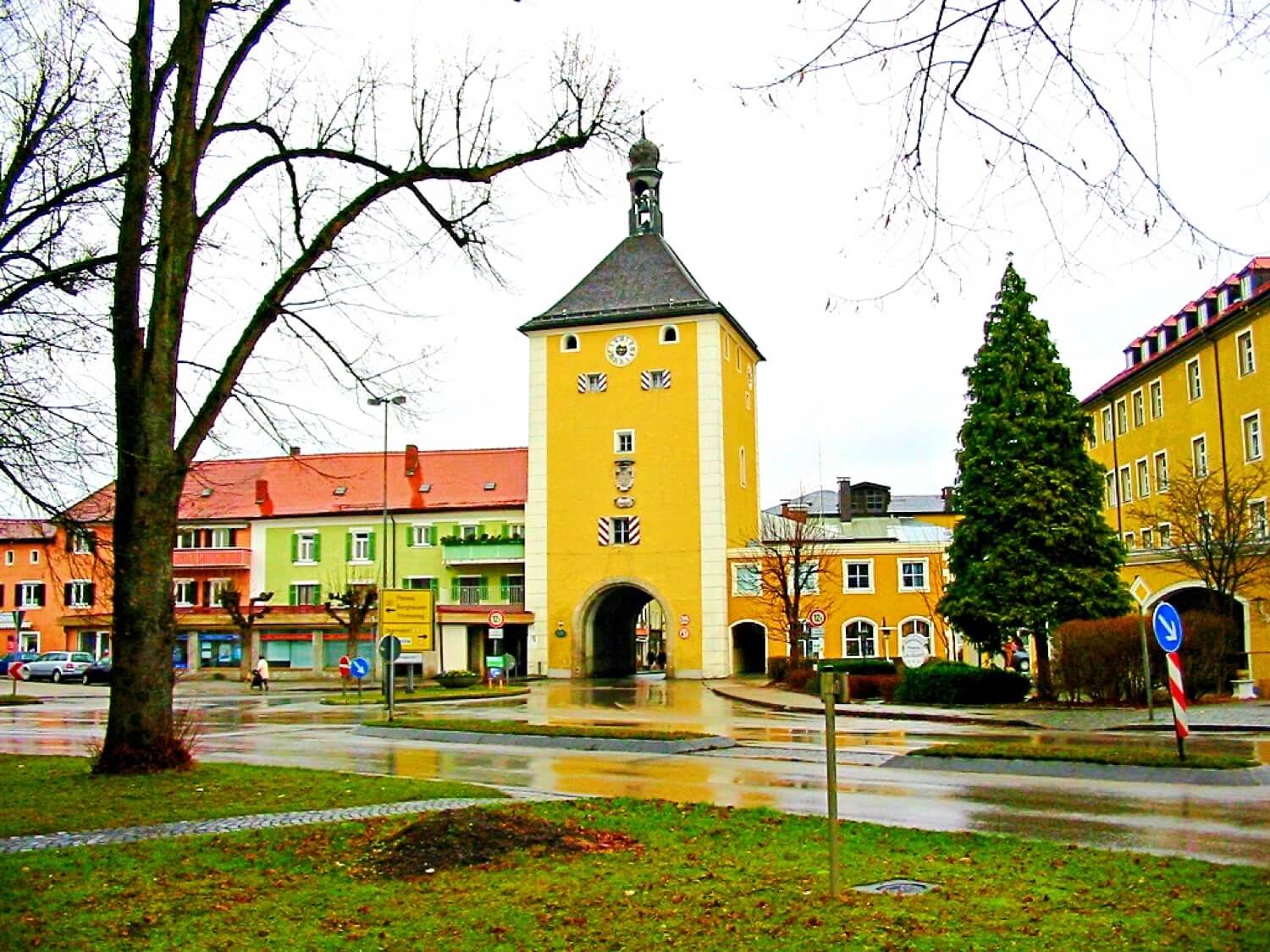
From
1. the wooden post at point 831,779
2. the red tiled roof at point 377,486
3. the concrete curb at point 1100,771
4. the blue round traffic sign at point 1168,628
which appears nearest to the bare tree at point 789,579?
the red tiled roof at point 377,486

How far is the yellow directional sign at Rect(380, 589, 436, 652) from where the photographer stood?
3212 cm

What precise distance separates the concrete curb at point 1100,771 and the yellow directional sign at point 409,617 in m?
16.9

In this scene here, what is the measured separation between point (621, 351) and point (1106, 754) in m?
49.0

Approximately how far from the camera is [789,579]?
61.1 meters

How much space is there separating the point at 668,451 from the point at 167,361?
48426 millimetres

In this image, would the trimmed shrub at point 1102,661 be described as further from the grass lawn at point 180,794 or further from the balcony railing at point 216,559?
the balcony railing at point 216,559

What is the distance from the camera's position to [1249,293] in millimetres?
47344

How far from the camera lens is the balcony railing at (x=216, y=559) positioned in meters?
71.9

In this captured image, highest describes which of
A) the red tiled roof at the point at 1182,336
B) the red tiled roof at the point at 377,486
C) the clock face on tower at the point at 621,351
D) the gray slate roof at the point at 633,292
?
the gray slate roof at the point at 633,292

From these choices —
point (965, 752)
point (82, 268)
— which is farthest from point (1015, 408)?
point (82, 268)

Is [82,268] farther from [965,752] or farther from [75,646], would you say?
[75,646]

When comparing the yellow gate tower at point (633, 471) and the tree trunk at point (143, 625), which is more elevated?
the yellow gate tower at point (633, 471)

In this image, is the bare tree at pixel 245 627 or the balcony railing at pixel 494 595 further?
the balcony railing at pixel 494 595

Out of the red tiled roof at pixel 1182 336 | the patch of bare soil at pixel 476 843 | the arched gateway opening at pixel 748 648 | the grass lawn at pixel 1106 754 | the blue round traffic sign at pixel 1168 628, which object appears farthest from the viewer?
the arched gateway opening at pixel 748 648
